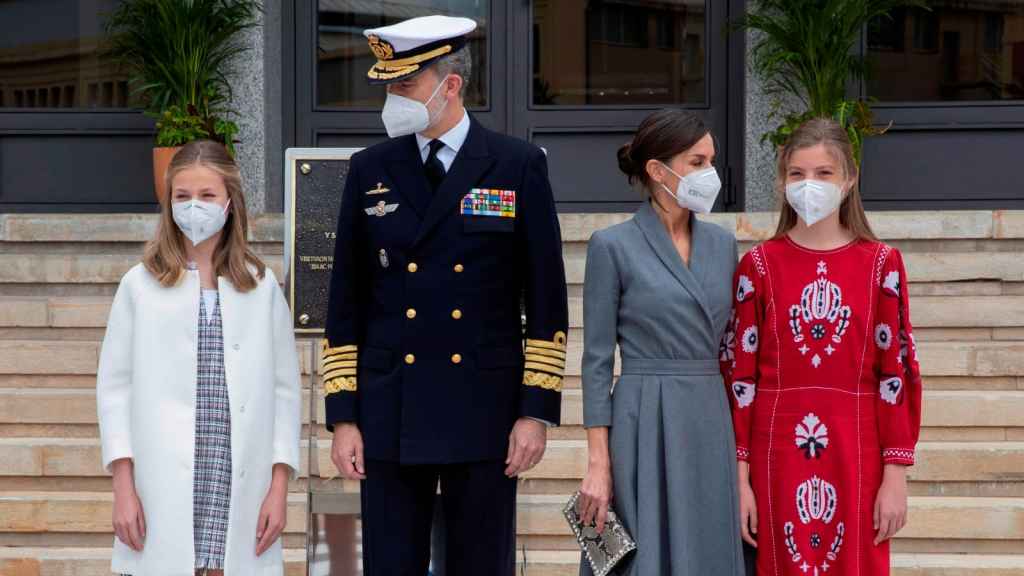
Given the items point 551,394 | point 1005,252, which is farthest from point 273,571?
point 1005,252

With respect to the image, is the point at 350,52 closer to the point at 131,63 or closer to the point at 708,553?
the point at 131,63

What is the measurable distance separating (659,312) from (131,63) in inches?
→ 245

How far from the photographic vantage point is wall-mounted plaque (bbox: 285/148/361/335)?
4520 millimetres

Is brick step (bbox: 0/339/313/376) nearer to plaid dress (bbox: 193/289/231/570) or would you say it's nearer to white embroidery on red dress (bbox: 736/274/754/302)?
plaid dress (bbox: 193/289/231/570)

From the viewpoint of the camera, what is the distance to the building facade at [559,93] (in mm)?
8461

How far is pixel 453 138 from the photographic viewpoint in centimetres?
356

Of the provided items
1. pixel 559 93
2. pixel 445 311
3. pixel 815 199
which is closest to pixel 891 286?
pixel 815 199

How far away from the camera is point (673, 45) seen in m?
8.95

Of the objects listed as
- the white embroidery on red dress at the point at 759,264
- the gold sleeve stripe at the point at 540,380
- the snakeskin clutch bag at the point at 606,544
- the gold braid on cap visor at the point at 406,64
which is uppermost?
the gold braid on cap visor at the point at 406,64

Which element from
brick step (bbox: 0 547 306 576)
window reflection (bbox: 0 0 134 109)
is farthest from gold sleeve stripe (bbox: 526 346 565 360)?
window reflection (bbox: 0 0 134 109)

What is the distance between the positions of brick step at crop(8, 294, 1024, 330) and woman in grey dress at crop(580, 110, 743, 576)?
3117 mm


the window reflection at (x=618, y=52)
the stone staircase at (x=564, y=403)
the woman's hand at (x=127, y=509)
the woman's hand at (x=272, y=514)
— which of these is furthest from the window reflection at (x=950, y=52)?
the woman's hand at (x=127, y=509)

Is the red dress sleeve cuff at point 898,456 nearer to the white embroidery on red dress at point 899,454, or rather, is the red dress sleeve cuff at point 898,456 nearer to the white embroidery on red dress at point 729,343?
the white embroidery on red dress at point 899,454

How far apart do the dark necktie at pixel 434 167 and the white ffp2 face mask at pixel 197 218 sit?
0.59 m
